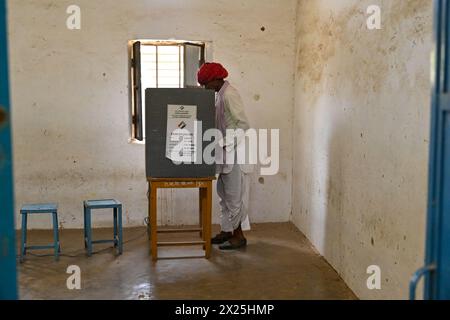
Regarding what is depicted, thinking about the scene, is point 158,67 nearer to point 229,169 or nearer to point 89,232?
point 229,169

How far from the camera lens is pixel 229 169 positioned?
431 centimetres

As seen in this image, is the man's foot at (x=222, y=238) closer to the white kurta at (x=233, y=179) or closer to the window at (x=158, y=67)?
the white kurta at (x=233, y=179)

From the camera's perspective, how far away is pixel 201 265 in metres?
3.95

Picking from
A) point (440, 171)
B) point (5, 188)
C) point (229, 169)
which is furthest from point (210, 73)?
point (5, 188)

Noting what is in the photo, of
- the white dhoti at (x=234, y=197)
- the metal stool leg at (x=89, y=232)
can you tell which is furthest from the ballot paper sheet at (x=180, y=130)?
the metal stool leg at (x=89, y=232)

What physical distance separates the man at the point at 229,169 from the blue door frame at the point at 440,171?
2793 mm

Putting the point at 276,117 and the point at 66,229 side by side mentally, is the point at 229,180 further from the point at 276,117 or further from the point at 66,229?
the point at 66,229

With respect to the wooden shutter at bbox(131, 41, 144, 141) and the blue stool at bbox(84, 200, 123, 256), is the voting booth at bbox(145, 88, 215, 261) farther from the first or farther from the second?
the wooden shutter at bbox(131, 41, 144, 141)

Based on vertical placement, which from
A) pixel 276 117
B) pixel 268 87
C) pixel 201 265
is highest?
pixel 268 87

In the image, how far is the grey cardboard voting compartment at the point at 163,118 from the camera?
391cm

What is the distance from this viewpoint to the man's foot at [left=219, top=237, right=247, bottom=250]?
4.42 metres
